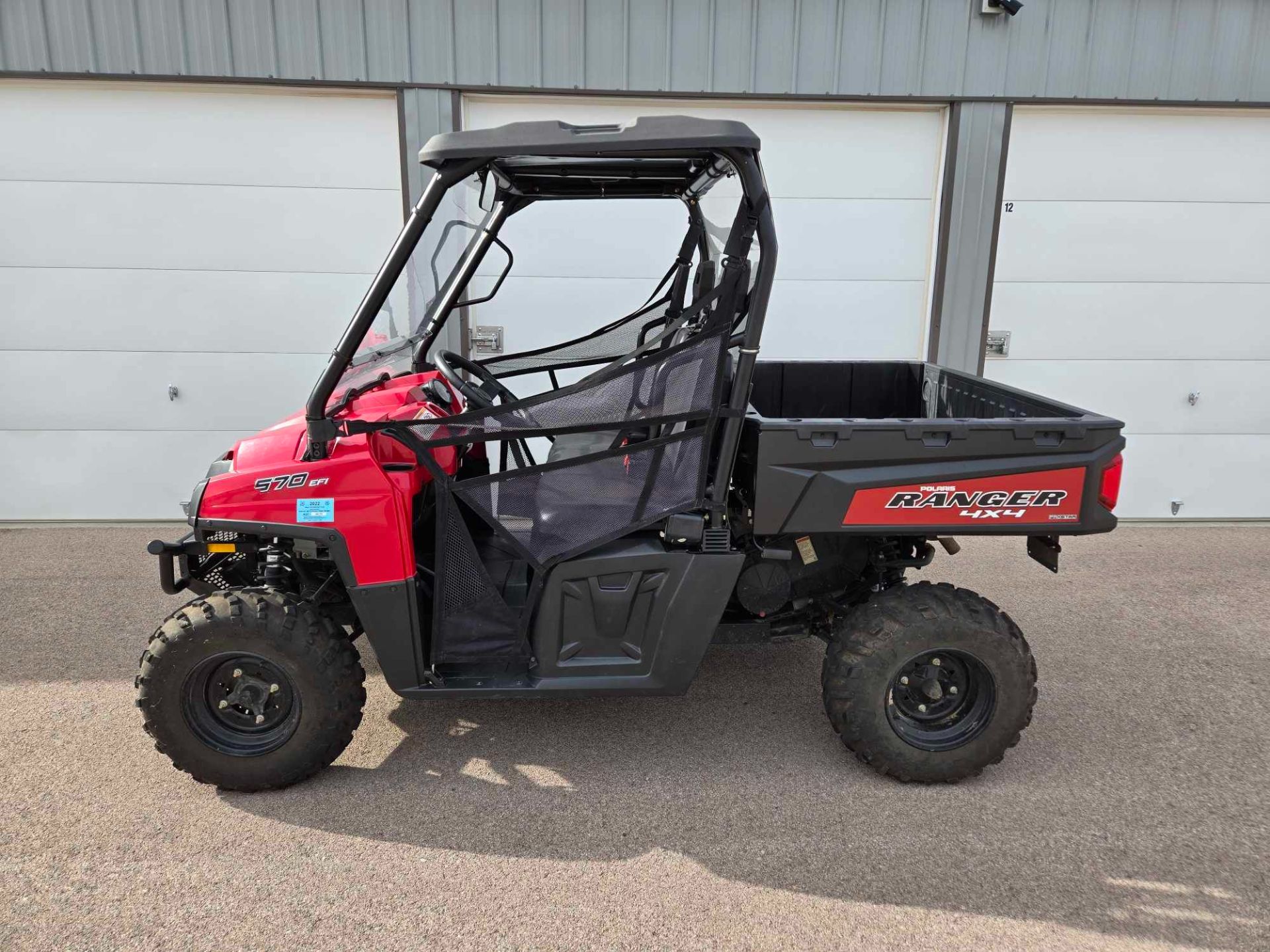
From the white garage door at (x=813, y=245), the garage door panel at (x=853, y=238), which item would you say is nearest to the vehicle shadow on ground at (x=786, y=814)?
the white garage door at (x=813, y=245)

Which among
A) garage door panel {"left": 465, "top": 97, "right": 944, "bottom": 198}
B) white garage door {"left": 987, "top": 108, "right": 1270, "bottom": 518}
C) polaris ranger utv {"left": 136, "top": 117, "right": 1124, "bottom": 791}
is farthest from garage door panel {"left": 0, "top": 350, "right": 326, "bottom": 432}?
white garage door {"left": 987, "top": 108, "right": 1270, "bottom": 518}

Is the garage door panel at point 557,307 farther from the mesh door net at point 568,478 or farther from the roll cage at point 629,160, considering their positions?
the mesh door net at point 568,478

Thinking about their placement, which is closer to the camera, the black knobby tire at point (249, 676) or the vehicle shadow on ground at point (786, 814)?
the vehicle shadow on ground at point (786, 814)

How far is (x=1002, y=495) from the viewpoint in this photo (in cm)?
267

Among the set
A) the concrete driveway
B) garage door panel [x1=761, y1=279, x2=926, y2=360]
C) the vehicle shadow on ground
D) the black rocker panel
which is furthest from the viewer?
garage door panel [x1=761, y1=279, x2=926, y2=360]

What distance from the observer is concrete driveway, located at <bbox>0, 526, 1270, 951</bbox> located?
2248 mm

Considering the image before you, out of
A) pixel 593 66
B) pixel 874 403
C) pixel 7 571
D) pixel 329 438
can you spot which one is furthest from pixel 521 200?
pixel 7 571

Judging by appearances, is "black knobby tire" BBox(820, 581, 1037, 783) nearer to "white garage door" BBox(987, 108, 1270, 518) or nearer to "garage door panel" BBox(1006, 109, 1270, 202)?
"white garage door" BBox(987, 108, 1270, 518)

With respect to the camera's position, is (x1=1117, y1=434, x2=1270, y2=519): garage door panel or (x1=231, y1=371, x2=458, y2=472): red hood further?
(x1=1117, y1=434, x2=1270, y2=519): garage door panel

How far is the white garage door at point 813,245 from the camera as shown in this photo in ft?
17.3

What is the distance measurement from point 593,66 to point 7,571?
4.29m

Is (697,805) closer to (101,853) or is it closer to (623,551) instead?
(623,551)

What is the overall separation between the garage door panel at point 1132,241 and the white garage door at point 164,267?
389 centimetres

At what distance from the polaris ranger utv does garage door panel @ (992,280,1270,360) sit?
3.11 m
